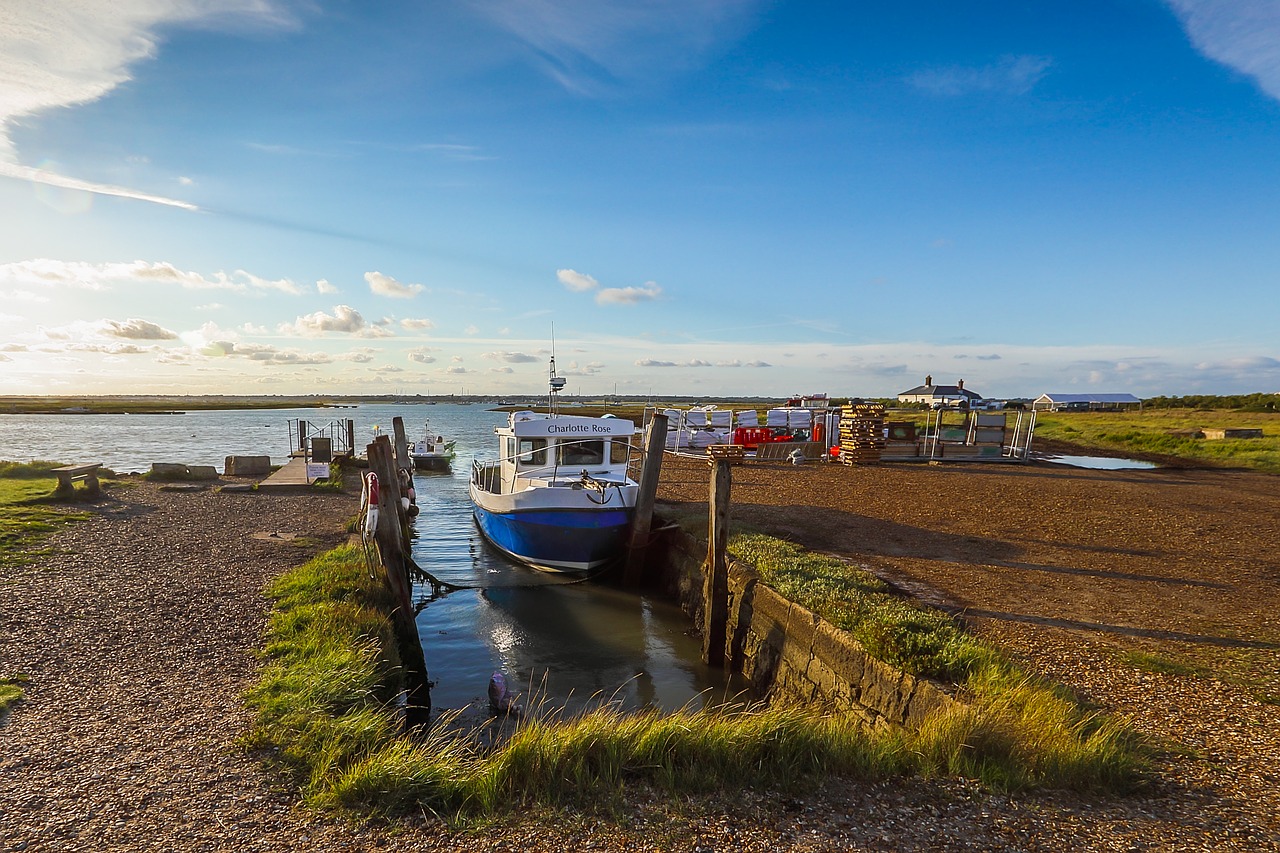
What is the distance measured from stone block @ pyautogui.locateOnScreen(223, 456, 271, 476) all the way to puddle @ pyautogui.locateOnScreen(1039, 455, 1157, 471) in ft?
96.8

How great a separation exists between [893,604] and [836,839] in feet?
13.2

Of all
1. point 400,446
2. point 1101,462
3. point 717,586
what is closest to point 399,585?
point 717,586

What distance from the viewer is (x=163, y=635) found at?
23.2ft

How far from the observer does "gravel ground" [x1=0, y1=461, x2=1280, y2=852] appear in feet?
12.2

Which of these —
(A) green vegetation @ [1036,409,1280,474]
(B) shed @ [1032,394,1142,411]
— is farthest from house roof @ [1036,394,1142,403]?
(A) green vegetation @ [1036,409,1280,474]

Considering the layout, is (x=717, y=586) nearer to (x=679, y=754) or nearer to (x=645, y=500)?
(x=645, y=500)

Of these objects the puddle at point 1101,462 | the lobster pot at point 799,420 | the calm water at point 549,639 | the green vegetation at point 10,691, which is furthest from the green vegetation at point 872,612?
the puddle at point 1101,462

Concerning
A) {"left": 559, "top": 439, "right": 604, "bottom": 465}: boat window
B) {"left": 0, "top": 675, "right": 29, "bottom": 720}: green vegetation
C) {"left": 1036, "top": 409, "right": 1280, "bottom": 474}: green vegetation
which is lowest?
{"left": 0, "top": 675, "right": 29, "bottom": 720}: green vegetation

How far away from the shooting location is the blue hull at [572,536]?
12680 mm

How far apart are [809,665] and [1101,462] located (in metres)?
25.9

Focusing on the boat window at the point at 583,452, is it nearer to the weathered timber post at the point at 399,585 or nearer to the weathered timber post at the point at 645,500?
the weathered timber post at the point at 645,500

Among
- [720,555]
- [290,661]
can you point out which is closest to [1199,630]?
[720,555]

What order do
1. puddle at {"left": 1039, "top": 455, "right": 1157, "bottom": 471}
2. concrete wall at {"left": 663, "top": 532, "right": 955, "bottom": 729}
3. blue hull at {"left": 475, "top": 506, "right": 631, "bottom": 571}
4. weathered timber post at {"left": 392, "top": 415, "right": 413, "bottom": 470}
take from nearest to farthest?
1. concrete wall at {"left": 663, "top": 532, "right": 955, "bottom": 729}
2. blue hull at {"left": 475, "top": 506, "right": 631, "bottom": 571}
3. weathered timber post at {"left": 392, "top": 415, "right": 413, "bottom": 470}
4. puddle at {"left": 1039, "top": 455, "right": 1157, "bottom": 471}

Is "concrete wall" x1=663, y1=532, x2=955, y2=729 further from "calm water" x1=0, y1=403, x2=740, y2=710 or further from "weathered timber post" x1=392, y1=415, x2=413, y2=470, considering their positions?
"weathered timber post" x1=392, y1=415, x2=413, y2=470
